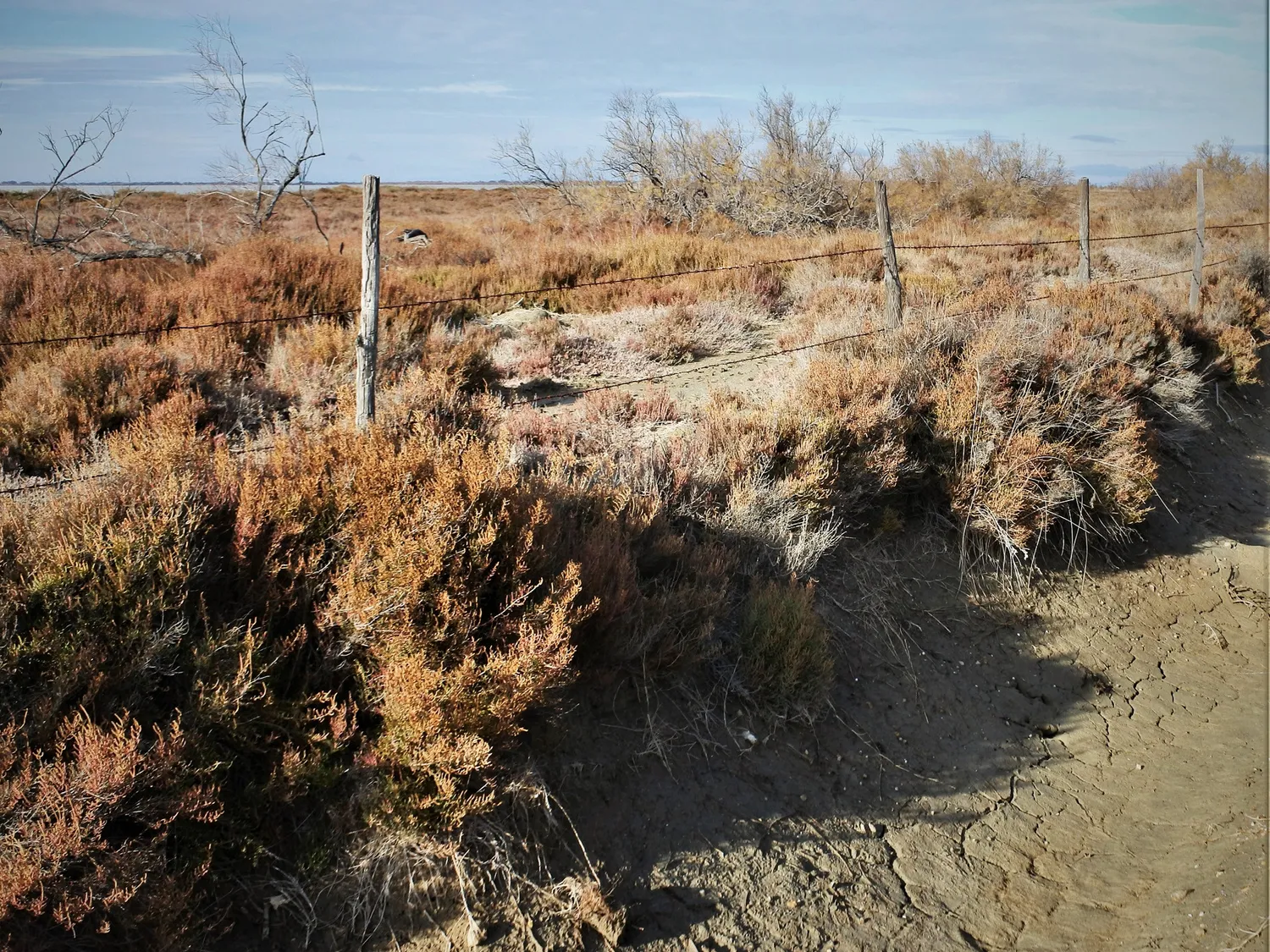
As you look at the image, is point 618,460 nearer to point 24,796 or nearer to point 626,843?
point 626,843

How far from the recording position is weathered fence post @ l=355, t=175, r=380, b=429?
5.09 meters

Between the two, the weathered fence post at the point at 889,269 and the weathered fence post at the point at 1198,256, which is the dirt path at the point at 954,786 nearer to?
the weathered fence post at the point at 889,269

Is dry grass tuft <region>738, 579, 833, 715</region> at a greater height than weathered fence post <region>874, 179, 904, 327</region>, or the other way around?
weathered fence post <region>874, 179, 904, 327</region>

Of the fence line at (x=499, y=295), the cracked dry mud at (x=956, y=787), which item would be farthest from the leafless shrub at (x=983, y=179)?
the cracked dry mud at (x=956, y=787)

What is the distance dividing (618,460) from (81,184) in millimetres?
13611

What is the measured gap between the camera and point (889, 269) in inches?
331

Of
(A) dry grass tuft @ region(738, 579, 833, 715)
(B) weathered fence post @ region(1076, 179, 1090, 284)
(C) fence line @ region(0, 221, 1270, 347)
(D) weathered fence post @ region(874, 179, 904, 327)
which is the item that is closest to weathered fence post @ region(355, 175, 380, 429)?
(C) fence line @ region(0, 221, 1270, 347)

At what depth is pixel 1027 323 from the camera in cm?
880

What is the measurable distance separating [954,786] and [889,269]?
5285 millimetres

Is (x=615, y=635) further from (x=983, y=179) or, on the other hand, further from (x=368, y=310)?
(x=983, y=179)

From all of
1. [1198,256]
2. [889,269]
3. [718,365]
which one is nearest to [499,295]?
[718,365]

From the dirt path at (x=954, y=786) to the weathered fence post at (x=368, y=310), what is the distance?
2.29 metres

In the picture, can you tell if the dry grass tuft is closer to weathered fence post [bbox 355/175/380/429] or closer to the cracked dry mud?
the cracked dry mud

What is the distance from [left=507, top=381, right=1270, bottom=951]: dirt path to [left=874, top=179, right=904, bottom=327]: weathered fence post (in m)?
2.70
